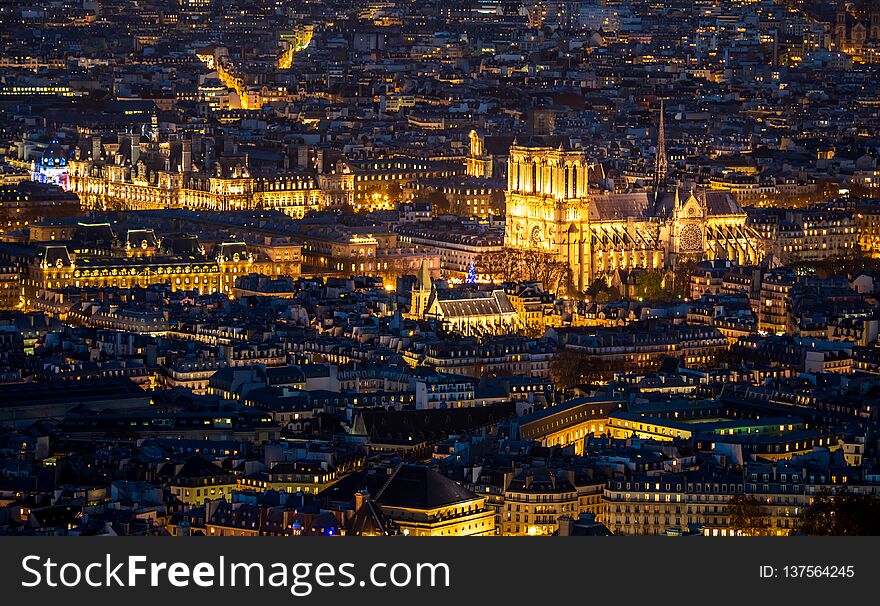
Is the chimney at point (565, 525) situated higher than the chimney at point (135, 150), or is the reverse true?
the chimney at point (135, 150)

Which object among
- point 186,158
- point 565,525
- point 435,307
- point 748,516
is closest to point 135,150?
point 186,158

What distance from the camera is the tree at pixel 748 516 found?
167 feet

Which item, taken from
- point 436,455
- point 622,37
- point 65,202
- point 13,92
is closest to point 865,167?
point 65,202

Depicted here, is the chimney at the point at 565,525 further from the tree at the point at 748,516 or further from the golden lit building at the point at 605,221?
the golden lit building at the point at 605,221

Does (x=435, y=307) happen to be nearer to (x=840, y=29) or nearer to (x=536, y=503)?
(x=536, y=503)

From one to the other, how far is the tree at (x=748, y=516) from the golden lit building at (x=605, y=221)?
39.5 meters

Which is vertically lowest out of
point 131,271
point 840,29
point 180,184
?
point 131,271

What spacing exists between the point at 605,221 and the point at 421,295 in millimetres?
16817

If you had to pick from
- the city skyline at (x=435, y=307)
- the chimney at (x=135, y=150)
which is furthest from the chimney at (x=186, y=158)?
the chimney at (x=135, y=150)

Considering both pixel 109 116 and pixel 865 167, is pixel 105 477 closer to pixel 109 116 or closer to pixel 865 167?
pixel 865 167

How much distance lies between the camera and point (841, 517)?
49719 mm

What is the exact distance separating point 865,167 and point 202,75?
175 feet

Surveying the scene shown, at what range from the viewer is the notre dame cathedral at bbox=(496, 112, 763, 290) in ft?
305

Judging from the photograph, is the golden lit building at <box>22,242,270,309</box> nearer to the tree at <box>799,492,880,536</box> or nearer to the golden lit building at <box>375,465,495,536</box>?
the golden lit building at <box>375,465,495,536</box>
